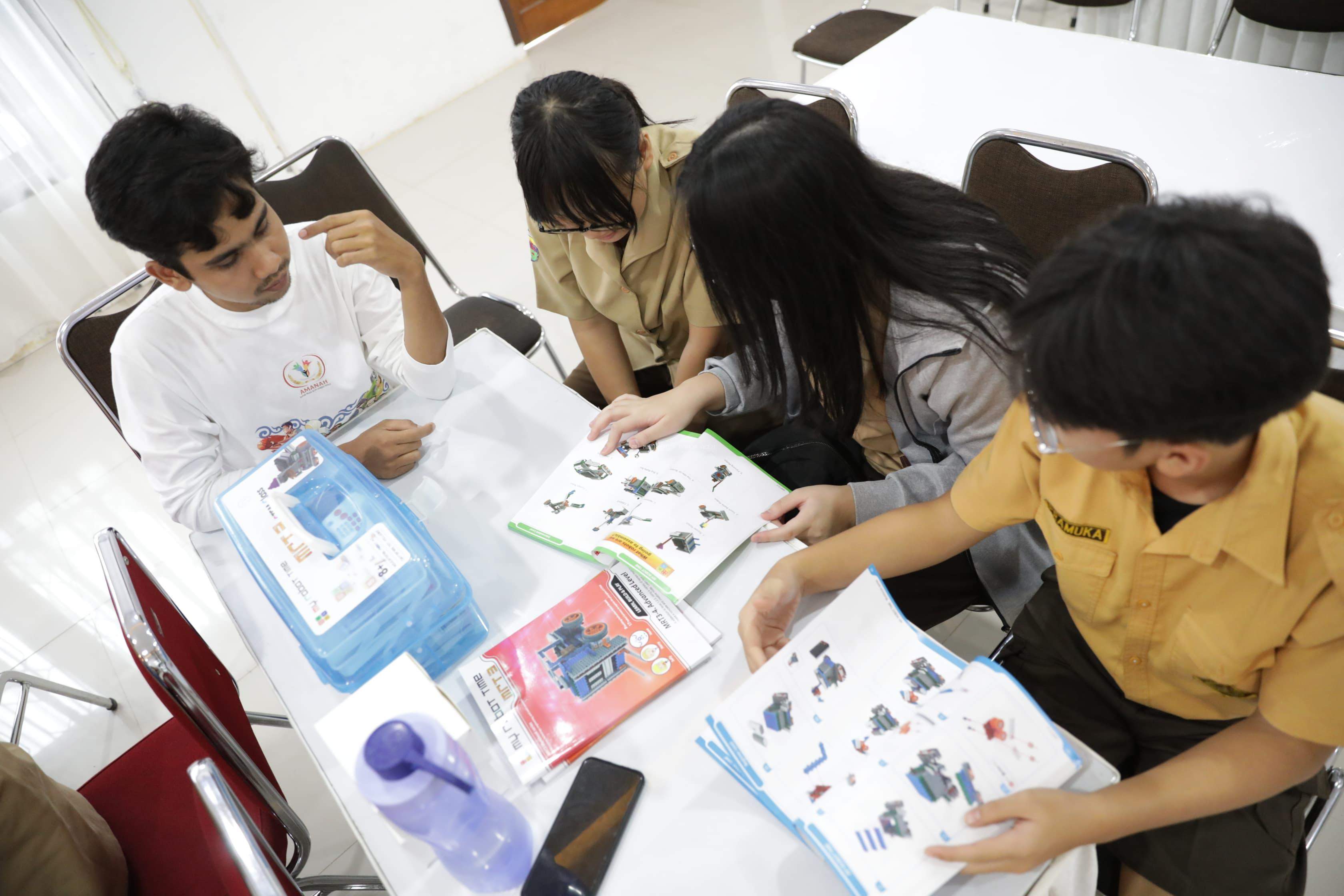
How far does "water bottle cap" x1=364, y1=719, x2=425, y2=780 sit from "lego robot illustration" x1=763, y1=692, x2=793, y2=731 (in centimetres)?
35

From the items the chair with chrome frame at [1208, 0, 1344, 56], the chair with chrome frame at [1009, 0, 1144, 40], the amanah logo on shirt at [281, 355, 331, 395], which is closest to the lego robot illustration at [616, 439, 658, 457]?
the amanah logo on shirt at [281, 355, 331, 395]

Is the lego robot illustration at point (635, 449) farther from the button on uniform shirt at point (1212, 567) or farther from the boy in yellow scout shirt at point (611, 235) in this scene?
the button on uniform shirt at point (1212, 567)

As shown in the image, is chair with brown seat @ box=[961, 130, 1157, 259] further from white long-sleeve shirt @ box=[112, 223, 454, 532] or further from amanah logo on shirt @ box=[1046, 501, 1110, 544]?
white long-sleeve shirt @ box=[112, 223, 454, 532]

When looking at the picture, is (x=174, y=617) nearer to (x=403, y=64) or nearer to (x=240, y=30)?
(x=240, y=30)

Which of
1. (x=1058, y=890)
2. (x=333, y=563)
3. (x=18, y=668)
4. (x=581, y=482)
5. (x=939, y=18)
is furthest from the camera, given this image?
(x=939, y=18)

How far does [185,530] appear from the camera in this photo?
2453 millimetres

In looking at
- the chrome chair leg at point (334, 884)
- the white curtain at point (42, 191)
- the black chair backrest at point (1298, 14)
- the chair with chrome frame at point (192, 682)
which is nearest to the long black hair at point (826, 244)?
the chair with chrome frame at point (192, 682)

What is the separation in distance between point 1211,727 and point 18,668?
2777mm

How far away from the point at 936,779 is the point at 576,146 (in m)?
0.99

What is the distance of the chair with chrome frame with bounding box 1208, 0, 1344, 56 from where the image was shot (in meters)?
2.29

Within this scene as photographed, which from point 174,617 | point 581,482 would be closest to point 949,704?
point 581,482

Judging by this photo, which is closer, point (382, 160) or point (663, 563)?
point (663, 563)

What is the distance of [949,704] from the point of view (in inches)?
30.7

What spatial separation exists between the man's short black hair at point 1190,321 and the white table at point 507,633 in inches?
15.4
